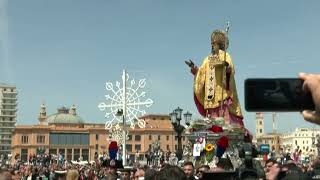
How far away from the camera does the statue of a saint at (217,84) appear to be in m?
28.8

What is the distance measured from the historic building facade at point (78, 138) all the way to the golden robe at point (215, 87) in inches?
4335

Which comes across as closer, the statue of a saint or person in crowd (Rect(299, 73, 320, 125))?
person in crowd (Rect(299, 73, 320, 125))

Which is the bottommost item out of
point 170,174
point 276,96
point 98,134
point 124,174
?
point 124,174

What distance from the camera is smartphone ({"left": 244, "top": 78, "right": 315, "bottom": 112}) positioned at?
87.5 inches

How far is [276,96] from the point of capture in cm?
226

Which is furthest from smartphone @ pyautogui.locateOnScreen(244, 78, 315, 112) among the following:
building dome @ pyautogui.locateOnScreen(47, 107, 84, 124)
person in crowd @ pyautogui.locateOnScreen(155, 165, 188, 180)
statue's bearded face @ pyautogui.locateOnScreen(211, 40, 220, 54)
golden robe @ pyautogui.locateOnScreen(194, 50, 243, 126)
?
building dome @ pyautogui.locateOnScreen(47, 107, 84, 124)

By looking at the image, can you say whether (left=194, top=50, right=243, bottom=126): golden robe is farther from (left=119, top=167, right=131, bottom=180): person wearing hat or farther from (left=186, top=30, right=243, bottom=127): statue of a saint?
(left=119, top=167, right=131, bottom=180): person wearing hat

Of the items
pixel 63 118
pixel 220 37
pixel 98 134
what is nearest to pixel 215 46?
pixel 220 37

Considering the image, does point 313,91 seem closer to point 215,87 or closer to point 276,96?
point 276,96

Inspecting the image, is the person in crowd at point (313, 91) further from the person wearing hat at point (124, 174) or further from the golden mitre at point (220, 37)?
the golden mitre at point (220, 37)

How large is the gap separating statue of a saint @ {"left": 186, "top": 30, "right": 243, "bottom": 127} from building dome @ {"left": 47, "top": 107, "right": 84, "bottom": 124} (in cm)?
12197

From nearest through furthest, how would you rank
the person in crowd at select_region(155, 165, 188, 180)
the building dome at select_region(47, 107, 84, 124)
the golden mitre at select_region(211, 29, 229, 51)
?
the person in crowd at select_region(155, 165, 188, 180) < the golden mitre at select_region(211, 29, 229, 51) < the building dome at select_region(47, 107, 84, 124)

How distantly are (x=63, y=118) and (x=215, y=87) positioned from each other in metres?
126

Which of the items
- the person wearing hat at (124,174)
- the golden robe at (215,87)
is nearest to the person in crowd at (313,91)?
the person wearing hat at (124,174)
